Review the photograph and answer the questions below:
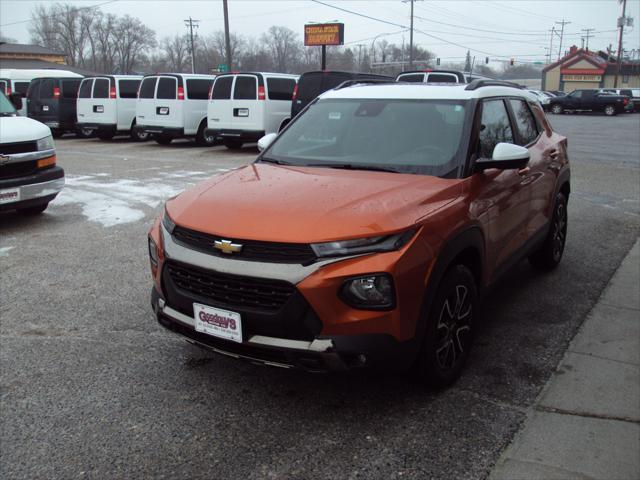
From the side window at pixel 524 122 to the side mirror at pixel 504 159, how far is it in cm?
112

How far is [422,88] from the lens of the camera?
14.4ft

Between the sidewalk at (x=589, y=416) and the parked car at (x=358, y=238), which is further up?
the parked car at (x=358, y=238)

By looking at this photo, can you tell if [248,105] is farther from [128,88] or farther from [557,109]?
[557,109]

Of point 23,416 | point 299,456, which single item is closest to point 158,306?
point 23,416

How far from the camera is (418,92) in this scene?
171 inches

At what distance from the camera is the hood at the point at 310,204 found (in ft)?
9.63

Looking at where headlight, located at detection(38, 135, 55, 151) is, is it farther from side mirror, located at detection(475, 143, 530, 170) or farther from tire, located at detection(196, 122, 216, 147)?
tire, located at detection(196, 122, 216, 147)

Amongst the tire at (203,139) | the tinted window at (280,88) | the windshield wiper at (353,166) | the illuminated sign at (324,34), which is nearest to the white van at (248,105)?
the tinted window at (280,88)

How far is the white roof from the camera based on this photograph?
13.6ft

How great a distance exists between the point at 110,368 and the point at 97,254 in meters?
2.76

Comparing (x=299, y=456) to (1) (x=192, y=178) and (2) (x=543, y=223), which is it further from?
(1) (x=192, y=178)

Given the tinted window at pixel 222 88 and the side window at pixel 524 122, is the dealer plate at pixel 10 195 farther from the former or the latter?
the tinted window at pixel 222 88

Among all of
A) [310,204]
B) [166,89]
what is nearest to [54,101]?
[166,89]

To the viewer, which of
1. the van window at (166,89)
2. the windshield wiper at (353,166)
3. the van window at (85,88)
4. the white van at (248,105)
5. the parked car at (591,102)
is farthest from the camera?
the parked car at (591,102)
